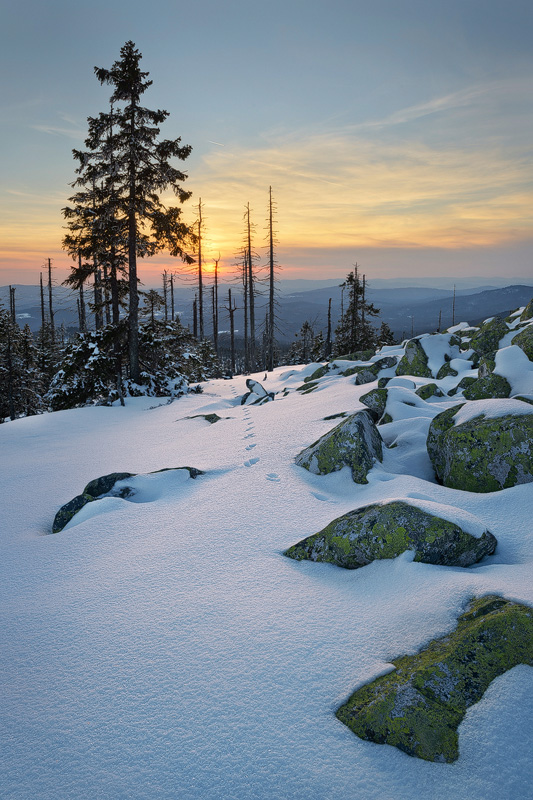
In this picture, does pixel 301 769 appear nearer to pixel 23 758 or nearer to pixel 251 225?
pixel 23 758

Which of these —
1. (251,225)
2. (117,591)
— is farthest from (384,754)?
(251,225)

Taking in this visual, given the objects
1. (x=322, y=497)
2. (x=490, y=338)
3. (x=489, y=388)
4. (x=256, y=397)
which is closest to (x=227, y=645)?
(x=322, y=497)

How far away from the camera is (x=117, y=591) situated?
3.41 m

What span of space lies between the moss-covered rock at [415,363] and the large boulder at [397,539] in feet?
31.0

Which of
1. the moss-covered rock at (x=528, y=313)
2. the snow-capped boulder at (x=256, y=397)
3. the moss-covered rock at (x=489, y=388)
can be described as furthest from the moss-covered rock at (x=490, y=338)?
the snow-capped boulder at (x=256, y=397)

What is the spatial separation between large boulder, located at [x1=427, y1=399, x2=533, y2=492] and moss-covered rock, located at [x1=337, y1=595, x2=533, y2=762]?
2.65 meters

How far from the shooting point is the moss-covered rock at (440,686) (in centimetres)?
200

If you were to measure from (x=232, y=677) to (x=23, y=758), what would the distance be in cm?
108

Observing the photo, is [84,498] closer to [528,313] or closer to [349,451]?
[349,451]

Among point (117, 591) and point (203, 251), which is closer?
point (117, 591)

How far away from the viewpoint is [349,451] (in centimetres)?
544

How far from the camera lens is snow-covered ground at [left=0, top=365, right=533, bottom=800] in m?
1.89

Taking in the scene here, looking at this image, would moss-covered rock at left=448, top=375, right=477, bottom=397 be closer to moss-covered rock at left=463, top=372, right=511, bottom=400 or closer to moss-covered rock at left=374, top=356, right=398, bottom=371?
moss-covered rock at left=463, top=372, right=511, bottom=400

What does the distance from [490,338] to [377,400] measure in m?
6.37
